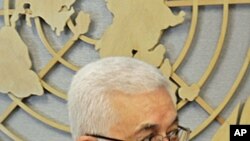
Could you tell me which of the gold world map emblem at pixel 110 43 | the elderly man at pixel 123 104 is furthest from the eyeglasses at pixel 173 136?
the gold world map emblem at pixel 110 43

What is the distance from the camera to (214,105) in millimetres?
1195

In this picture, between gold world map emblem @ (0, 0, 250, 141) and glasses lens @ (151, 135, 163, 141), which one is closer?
glasses lens @ (151, 135, 163, 141)

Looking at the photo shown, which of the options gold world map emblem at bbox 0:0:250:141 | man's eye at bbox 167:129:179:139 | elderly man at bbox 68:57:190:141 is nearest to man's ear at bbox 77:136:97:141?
elderly man at bbox 68:57:190:141

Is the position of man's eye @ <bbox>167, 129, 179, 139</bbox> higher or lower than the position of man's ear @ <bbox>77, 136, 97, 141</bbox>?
lower

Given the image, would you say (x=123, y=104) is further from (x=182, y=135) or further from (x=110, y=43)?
(x=110, y=43)

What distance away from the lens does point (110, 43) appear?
1.22 m

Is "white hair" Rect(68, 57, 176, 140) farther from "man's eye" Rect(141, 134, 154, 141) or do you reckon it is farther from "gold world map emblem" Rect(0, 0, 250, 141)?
"gold world map emblem" Rect(0, 0, 250, 141)

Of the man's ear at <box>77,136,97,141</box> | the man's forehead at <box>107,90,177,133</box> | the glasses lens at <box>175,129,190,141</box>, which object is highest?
the man's forehead at <box>107,90,177,133</box>

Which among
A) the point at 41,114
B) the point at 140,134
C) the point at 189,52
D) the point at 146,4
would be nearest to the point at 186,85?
the point at 189,52

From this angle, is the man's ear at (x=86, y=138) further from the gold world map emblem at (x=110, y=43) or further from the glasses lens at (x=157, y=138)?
the gold world map emblem at (x=110, y=43)

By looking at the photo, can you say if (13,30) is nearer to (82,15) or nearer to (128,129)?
(82,15)

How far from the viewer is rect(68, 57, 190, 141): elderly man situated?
703mm

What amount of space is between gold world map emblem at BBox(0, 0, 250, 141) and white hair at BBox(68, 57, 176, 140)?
460 millimetres

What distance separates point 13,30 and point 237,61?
545mm
